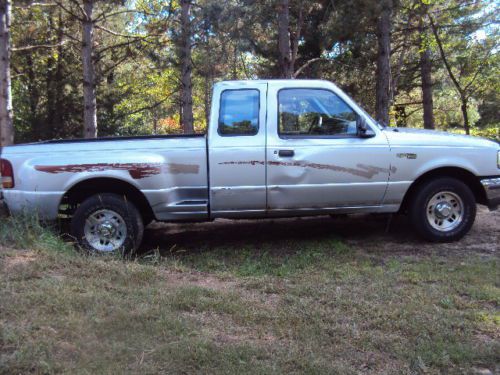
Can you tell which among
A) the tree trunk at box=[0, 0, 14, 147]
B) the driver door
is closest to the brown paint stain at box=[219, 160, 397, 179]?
the driver door

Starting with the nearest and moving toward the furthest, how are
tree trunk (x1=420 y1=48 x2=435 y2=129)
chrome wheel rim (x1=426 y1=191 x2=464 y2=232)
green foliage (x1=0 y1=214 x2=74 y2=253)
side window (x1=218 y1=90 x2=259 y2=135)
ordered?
green foliage (x1=0 y1=214 x2=74 y2=253)
side window (x1=218 y1=90 x2=259 y2=135)
chrome wheel rim (x1=426 y1=191 x2=464 y2=232)
tree trunk (x1=420 y1=48 x2=435 y2=129)

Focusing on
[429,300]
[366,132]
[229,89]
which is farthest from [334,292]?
[229,89]

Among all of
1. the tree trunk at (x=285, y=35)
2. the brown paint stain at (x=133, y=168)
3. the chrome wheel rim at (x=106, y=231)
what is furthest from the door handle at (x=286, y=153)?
Result: the tree trunk at (x=285, y=35)

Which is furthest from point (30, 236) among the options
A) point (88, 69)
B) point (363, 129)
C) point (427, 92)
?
point (427, 92)

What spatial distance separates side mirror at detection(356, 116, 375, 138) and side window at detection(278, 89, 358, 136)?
0.06 metres

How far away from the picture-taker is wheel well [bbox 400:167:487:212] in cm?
633

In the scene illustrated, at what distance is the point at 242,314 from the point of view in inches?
158

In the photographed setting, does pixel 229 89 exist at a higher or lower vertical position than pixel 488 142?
higher

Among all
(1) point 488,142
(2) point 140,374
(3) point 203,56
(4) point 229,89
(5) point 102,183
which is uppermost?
(3) point 203,56

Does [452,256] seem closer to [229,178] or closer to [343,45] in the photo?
[229,178]

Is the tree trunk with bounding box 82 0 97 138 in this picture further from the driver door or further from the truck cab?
the driver door

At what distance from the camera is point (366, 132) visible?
6098mm

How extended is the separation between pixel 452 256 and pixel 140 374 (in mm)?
4076

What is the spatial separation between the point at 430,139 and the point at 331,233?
182 cm
